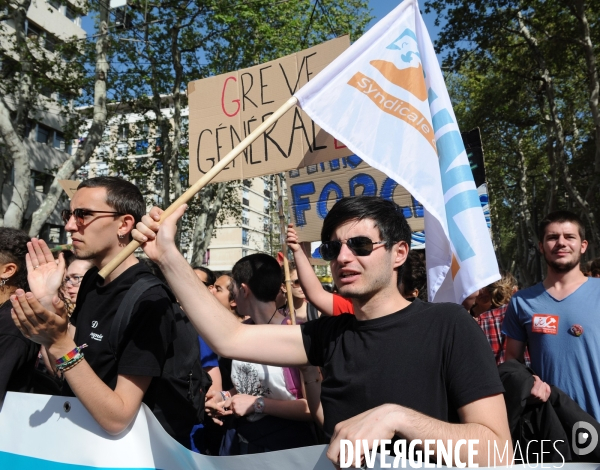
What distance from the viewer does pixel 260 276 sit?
3.32 m

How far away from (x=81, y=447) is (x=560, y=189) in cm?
2502

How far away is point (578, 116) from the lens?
22.4 meters

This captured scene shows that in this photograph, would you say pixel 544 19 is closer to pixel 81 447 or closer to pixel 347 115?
pixel 347 115

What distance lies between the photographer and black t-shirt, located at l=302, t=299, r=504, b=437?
5.66 ft

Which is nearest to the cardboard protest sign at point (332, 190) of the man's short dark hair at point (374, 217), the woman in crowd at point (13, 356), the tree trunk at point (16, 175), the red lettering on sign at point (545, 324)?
the red lettering on sign at point (545, 324)

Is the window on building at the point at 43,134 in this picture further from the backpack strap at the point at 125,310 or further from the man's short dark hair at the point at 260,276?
the backpack strap at the point at 125,310

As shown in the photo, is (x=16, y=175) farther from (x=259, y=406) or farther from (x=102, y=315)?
(x=102, y=315)

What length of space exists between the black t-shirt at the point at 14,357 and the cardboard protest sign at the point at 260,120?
65.8 inches

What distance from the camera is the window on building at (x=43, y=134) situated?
98.8ft

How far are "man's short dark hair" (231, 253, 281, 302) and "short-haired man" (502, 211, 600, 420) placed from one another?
1.42 m

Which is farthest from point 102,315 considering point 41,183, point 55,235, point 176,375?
point 55,235

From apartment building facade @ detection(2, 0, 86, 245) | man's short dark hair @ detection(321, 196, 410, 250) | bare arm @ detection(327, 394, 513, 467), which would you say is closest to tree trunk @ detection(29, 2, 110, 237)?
man's short dark hair @ detection(321, 196, 410, 250)

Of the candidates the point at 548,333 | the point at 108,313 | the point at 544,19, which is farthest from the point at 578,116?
the point at 108,313

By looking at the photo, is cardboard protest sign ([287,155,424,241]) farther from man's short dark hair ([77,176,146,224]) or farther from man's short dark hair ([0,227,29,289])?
Answer: man's short dark hair ([0,227,29,289])
